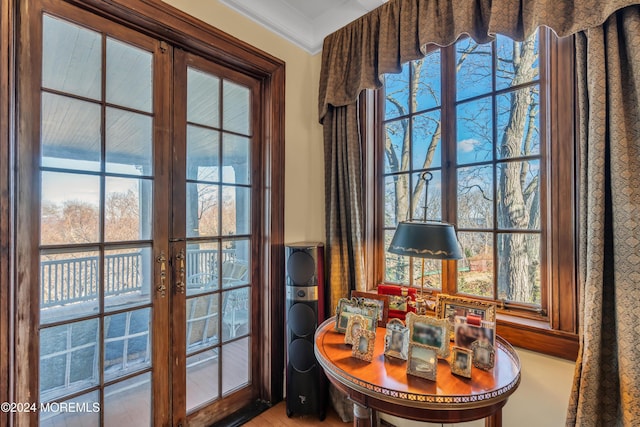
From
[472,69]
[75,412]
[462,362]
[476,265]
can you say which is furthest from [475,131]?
[75,412]

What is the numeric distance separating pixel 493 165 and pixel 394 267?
920 mm

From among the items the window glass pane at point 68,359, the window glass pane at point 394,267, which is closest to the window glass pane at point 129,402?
the window glass pane at point 68,359

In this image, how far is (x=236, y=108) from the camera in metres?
2.00

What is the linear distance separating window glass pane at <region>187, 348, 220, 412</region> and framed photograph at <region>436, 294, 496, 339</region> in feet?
4.77

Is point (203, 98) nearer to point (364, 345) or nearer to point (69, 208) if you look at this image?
point (69, 208)

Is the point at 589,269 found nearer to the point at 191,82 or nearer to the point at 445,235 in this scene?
the point at 445,235

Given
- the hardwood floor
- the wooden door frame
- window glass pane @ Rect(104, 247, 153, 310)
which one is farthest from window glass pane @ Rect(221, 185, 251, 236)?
the hardwood floor

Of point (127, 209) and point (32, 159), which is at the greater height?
point (32, 159)

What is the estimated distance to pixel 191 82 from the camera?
5.84 ft

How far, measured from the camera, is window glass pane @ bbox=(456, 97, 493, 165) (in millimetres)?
1665

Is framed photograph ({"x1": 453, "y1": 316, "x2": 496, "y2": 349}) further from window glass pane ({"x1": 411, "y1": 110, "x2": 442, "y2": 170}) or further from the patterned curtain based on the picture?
window glass pane ({"x1": 411, "y1": 110, "x2": 442, "y2": 170})

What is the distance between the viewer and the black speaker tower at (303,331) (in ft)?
6.29

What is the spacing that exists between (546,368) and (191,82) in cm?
253

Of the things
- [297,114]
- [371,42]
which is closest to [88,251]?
[297,114]
